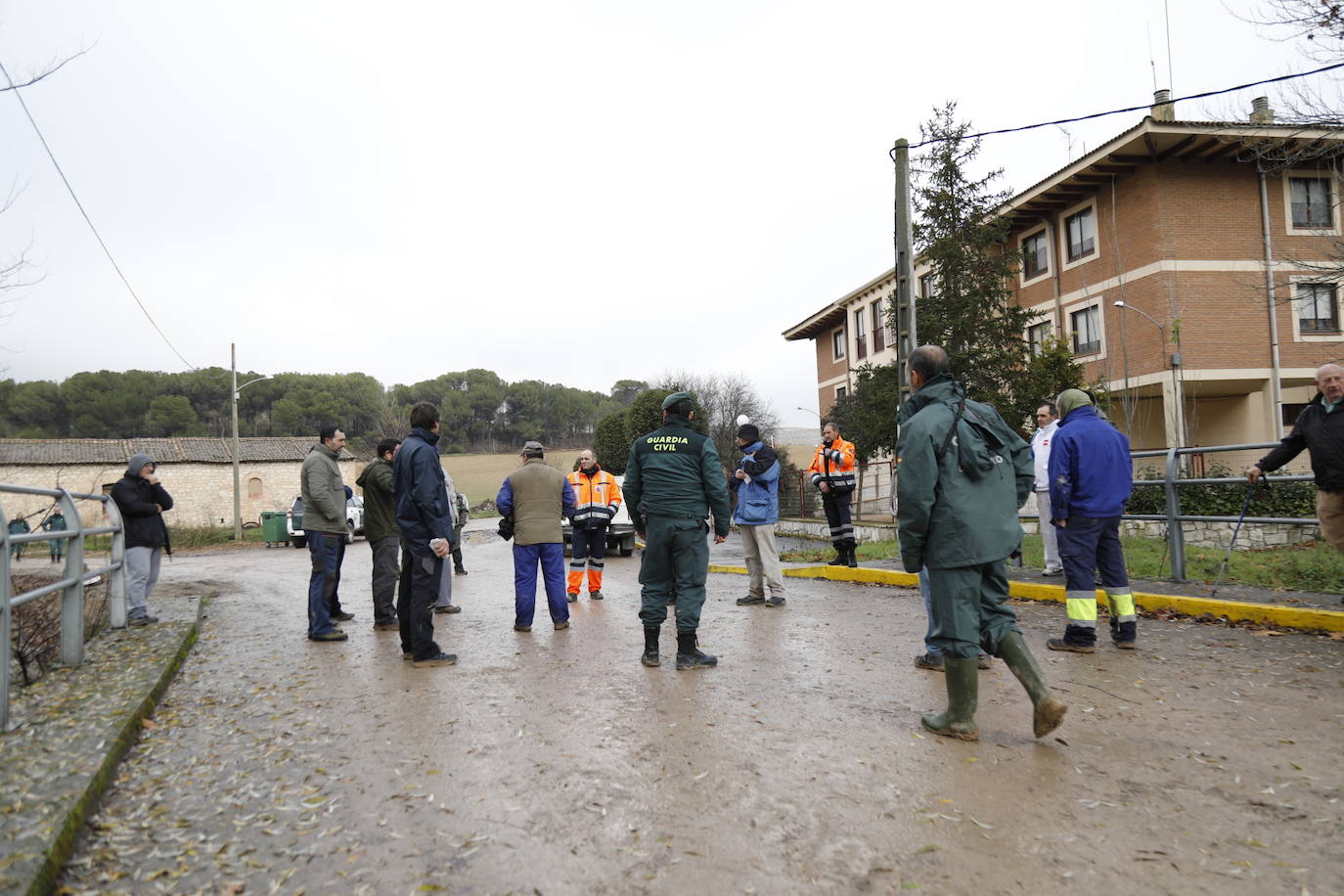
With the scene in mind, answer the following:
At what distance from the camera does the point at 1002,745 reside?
13.6 feet

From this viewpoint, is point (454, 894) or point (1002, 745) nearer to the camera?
point (454, 894)

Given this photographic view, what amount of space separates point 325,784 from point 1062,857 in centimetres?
309

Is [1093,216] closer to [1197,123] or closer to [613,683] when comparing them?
[1197,123]

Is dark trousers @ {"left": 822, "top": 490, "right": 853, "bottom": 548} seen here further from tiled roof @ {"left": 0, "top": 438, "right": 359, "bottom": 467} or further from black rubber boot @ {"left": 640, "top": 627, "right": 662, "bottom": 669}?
tiled roof @ {"left": 0, "top": 438, "right": 359, "bottom": 467}

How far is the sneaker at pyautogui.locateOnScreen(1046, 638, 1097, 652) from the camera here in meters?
6.06

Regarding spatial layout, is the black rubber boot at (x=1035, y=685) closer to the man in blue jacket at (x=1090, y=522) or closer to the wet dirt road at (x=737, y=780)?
the wet dirt road at (x=737, y=780)

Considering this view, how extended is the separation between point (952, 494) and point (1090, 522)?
249 centimetres

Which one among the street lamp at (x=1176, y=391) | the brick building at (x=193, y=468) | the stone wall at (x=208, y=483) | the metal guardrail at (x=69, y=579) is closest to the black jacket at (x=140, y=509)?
the metal guardrail at (x=69, y=579)

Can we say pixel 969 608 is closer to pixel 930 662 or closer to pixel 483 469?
pixel 930 662

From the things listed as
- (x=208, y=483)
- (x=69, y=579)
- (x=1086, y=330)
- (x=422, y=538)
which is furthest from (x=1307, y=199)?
(x=208, y=483)

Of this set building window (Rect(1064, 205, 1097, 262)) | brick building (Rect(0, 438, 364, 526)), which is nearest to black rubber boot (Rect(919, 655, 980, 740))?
building window (Rect(1064, 205, 1097, 262))

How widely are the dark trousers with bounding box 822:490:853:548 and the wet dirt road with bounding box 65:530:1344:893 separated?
4.61 m

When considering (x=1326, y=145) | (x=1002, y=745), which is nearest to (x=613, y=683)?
(x=1002, y=745)

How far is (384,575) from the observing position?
8500 millimetres
